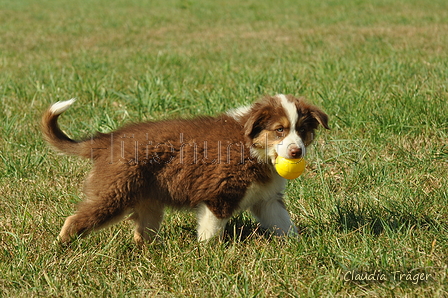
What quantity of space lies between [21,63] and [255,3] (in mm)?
12003

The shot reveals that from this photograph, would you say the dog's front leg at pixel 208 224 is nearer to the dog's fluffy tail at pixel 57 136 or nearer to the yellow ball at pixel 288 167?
the yellow ball at pixel 288 167

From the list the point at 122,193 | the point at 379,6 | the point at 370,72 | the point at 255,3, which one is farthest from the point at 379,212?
the point at 255,3

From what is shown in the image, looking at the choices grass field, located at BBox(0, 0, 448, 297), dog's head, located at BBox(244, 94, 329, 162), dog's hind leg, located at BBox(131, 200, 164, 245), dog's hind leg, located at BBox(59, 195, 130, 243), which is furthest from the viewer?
dog's hind leg, located at BBox(131, 200, 164, 245)

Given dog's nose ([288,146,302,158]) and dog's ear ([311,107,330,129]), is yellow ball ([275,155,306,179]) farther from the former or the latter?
dog's ear ([311,107,330,129])

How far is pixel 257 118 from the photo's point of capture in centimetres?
360

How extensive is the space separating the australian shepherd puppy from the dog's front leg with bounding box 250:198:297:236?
0.03 meters

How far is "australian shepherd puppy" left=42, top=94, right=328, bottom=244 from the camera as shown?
347 centimetres

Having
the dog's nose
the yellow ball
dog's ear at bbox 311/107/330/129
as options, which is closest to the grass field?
the yellow ball

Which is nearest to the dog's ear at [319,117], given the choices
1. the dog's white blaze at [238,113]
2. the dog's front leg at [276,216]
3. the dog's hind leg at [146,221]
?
the dog's white blaze at [238,113]

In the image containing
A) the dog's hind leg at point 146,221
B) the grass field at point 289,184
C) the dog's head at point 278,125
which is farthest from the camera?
the dog's hind leg at point 146,221

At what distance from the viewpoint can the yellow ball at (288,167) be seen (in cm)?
352

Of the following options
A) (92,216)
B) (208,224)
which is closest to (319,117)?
(208,224)

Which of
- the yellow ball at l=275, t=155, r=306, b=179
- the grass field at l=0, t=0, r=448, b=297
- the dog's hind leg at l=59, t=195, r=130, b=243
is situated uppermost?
the yellow ball at l=275, t=155, r=306, b=179

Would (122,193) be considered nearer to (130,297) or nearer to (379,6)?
(130,297)
